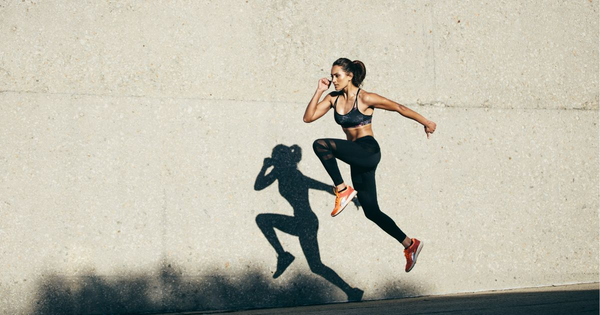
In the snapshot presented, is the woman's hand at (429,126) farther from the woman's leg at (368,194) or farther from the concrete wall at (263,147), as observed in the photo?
the concrete wall at (263,147)

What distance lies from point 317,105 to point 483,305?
6.97 feet

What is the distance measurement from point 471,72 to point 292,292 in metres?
3.12

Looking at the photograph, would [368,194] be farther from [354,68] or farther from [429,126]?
[354,68]

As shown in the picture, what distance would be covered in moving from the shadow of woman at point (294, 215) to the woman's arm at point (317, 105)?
109 cm

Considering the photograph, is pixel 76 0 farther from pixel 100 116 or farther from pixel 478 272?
pixel 478 272

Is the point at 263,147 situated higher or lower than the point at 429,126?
lower

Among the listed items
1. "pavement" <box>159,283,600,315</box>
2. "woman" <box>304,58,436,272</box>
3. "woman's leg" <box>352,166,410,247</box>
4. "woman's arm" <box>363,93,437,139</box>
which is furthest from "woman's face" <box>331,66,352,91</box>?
"pavement" <box>159,283,600,315</box>

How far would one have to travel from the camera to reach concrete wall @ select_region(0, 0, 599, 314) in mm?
5754

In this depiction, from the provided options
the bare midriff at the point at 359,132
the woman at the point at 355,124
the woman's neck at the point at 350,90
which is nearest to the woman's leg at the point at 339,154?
the woman at the point at 355,124

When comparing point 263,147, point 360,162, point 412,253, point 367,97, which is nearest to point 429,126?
point 367,97

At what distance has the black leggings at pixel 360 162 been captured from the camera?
4.95 metres

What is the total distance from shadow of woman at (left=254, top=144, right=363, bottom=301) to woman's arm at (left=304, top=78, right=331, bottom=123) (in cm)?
109

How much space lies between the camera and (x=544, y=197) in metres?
7.11

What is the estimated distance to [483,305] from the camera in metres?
5.03
